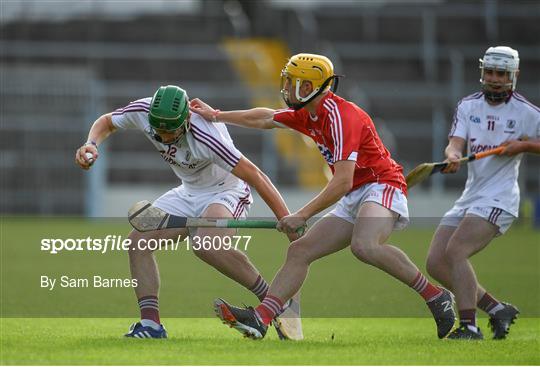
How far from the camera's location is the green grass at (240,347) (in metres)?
6.82

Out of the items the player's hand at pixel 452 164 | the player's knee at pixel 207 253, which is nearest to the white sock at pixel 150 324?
the player's knee at pixel 207 253

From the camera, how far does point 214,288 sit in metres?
12.6

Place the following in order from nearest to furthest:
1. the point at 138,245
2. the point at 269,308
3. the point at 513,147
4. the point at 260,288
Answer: the point at 269,308 < the point at 138,245 < the point at 260,288 < the point at 513,147

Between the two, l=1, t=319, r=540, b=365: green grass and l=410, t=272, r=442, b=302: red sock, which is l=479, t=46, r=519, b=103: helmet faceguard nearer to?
l=410, t=272, r=442, b=302: red sock

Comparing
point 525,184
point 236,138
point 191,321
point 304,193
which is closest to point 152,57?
point 236,138

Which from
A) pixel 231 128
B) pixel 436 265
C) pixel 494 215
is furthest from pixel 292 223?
pixel 231 128

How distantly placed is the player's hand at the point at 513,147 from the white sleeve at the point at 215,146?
1.99m

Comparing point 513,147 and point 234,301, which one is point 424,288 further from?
point 234,301

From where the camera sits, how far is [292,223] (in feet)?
25.0

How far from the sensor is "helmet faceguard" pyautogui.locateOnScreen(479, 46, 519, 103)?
28.2ft

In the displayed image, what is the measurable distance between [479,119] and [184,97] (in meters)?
2.33

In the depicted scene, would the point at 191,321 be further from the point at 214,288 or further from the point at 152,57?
the point at 152,57

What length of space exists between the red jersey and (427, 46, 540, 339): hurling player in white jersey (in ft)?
2.39

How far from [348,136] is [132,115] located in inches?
64.2
